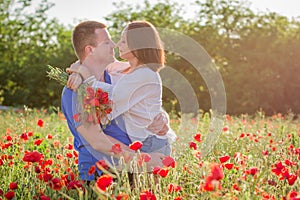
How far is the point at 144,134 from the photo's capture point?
3918mm

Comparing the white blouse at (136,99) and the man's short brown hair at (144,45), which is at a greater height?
the man's short brown hair at (144,45)

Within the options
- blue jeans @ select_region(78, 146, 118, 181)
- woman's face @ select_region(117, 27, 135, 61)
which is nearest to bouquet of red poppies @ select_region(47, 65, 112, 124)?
blue jeans @ select_region(78, 146, 118, 181)

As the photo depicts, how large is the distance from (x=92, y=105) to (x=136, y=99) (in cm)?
43

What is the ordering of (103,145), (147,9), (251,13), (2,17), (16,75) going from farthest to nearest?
(2,17) → (147,9) → (16,75) → (251,13) → (103,145)

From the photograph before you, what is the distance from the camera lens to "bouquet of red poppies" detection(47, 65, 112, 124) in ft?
11.7

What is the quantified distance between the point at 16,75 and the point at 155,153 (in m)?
17.1

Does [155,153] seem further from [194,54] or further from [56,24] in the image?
[56,24]

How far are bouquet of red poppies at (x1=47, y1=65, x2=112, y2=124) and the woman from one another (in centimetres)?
11

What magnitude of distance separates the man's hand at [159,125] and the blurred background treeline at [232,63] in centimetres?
1009

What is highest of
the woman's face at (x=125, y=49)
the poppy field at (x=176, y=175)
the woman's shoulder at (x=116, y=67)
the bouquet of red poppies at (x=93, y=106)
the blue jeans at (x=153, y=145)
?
the woman's face at (x=125, y=49)

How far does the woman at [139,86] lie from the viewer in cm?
383

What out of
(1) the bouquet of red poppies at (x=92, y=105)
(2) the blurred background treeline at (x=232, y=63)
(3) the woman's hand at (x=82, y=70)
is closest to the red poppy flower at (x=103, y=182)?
(1) the bouquet of red poppies at (x=92, y=105)

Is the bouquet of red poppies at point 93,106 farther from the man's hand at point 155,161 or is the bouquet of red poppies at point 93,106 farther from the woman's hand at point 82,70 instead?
the man's hand at point 155,161

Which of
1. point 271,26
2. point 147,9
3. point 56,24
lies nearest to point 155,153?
point 271,26
